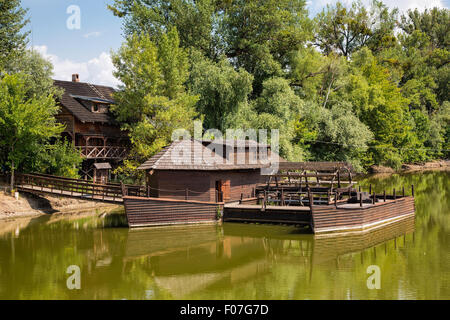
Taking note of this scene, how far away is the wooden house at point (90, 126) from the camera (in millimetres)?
35963

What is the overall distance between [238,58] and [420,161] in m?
38.2

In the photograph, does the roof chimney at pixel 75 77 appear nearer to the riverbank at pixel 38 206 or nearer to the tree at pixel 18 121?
the tree at pixel 18 121

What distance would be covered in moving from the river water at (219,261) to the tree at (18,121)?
5.90 metres

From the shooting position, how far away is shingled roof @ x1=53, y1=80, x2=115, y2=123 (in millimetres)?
36031

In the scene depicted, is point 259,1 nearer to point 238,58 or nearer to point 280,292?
point 238,58

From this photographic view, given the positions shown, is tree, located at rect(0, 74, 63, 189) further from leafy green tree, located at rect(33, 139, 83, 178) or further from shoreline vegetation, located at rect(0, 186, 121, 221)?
shoreline vegetation, located at rect(0, 186, 121, 221)

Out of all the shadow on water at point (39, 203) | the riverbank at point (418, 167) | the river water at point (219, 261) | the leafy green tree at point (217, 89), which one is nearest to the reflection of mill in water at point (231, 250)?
the river water at point (219, 261)

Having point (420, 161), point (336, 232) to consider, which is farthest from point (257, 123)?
point (420, 161)

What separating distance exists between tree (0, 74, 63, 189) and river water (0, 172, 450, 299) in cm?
590

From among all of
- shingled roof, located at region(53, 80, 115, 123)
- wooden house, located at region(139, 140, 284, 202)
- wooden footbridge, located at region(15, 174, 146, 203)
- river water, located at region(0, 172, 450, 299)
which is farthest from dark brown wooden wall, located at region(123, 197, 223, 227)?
shingled roof, located at region(53, 80, 115, 123)

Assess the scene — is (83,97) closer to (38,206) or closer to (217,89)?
(217,89)

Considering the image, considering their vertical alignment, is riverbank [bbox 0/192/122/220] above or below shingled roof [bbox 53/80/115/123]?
below

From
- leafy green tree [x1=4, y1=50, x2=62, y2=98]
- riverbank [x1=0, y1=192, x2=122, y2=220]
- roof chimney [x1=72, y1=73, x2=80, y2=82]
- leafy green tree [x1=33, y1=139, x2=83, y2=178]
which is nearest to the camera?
riverbank [x1=0, y1=192, x2=122, y2=220]

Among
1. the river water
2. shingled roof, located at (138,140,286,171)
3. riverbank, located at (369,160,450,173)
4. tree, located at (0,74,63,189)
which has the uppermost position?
tree, located at (0,74,63,189)
